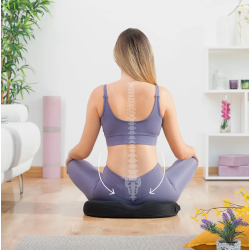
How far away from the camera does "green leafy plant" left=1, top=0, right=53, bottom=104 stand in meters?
3.81

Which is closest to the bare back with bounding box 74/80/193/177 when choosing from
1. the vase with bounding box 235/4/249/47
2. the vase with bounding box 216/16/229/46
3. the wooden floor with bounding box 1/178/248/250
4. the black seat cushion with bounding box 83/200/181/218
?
the black seat cushion with bounding box 83/200/181/218

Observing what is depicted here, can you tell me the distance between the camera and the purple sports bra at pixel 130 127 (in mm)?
2182

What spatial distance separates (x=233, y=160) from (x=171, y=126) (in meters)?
1.86

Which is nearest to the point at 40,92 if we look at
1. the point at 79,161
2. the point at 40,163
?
the point at 40,163

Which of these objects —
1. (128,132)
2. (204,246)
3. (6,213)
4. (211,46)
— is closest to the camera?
(204,246)

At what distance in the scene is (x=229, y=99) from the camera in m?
4.16

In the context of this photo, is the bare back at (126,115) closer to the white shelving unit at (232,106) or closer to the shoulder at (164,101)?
the shoulder at (164,101)

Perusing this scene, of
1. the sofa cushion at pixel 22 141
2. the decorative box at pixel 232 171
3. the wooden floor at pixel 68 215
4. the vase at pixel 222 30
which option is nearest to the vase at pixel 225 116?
the decorative box at pixel 232 171

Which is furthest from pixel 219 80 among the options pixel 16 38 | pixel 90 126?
pixel 90 126

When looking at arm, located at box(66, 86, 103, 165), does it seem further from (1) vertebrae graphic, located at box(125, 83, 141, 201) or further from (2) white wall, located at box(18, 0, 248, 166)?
(2) white wall, located at box(18, 0, 248, 166)

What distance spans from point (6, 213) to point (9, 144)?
0.41 metres

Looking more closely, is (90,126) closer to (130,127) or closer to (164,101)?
(130,127)

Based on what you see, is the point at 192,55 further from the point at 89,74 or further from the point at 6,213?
the point at 6,213

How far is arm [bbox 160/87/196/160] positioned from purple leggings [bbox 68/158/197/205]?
14cm
